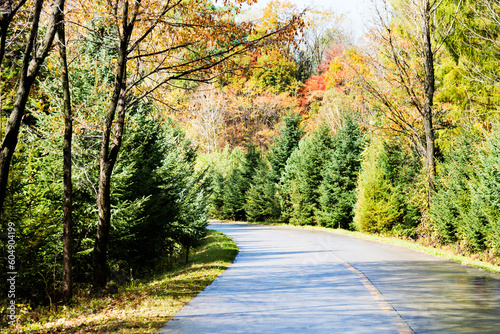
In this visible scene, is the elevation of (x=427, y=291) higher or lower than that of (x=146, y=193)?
lower

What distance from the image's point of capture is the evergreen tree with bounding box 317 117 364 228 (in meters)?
36.8

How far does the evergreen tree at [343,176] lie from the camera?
121 ft

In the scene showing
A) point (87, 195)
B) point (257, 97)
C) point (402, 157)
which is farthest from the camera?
point (257, 97)

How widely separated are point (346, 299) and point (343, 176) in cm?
2812

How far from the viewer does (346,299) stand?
9.85 metres

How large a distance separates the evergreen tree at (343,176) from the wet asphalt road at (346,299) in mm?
20157

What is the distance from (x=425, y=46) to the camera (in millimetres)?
24188

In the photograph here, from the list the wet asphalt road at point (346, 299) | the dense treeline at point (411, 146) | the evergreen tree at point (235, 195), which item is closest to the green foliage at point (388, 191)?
the dense treeline at point (411, 146)

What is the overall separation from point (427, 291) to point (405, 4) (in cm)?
1895

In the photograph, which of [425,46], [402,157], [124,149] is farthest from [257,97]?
[124,149]

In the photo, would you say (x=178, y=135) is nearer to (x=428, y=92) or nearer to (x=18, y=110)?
(x=428, y=92)

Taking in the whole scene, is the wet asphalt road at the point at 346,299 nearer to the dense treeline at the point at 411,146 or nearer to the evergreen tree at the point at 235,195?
the dense treeline at the point at 411,146

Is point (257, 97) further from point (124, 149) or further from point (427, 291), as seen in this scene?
point (427, 291)

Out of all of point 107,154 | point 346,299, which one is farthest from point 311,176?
point 346,299
